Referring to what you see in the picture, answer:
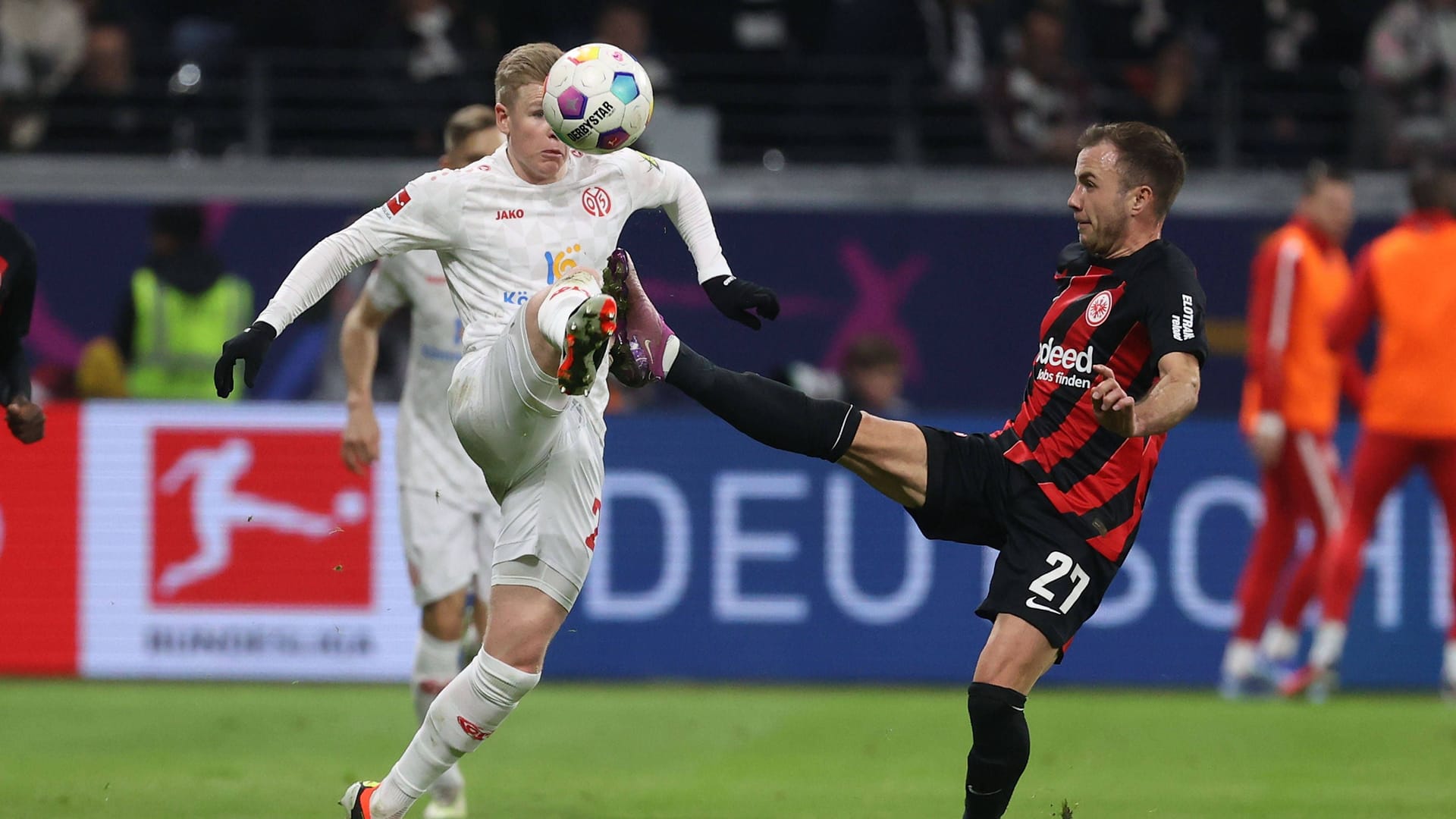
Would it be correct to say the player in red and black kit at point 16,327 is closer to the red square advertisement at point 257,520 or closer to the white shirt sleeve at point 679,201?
the white shirt sleeve at point 679,201

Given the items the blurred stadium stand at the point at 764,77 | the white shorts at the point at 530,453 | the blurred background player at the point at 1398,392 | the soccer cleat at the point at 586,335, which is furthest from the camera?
the blurred stadium stand at the point at 764,77

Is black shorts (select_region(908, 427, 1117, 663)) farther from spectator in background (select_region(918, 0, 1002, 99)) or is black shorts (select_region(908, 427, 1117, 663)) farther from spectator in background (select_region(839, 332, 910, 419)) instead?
spectator in background (select_region(918, 0, 1002, 99))

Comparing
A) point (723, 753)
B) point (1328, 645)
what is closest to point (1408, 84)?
point (1328, 645)

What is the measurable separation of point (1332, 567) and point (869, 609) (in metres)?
2.46

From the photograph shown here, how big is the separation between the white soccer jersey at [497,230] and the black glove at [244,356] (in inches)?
13.4

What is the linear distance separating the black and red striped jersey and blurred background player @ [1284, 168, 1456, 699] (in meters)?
4.69

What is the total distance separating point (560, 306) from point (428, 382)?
212 cm

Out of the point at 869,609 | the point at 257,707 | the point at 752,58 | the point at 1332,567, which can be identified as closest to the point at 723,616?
the point at 869,609

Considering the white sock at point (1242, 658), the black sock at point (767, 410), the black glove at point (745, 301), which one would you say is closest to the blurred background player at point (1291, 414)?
the white sock at point (1242, 658)

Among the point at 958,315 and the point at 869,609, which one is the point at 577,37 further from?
the point at 869,609

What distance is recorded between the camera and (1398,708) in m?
10.0

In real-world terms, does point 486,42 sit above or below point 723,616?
above

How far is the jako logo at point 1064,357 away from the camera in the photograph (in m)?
5.64

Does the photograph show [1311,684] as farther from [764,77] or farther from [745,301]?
[764,77]
